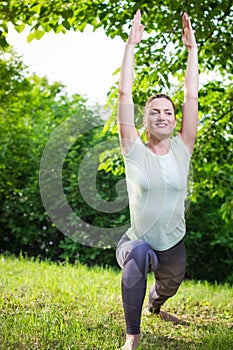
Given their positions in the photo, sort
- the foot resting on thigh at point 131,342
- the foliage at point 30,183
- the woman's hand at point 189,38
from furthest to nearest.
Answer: the foliage at point 30,183 → the woman's hand at point 189,38 → the foot resting on thigh at point 131,342

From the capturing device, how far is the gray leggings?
2.79 metres

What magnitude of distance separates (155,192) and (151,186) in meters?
0.04

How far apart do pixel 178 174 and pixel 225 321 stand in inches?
63.8

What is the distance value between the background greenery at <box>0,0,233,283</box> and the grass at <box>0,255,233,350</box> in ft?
3.56

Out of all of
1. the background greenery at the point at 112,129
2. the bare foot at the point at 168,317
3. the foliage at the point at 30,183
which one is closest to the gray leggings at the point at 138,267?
the bare foot at the point at 168,317

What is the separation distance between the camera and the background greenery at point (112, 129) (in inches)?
177

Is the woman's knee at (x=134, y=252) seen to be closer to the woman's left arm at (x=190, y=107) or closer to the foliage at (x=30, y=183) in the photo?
the woman's left arm at (x=190, y=107)

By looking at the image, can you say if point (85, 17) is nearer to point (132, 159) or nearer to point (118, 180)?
point (132, 159)

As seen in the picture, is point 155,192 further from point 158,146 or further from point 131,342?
point 131,342

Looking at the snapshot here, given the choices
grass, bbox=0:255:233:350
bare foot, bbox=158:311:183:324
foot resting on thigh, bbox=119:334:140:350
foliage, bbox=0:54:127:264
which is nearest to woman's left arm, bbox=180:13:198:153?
foot resting on thigh, bbox=119:334:140:350

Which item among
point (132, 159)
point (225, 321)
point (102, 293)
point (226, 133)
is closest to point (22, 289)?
point (102, 293)

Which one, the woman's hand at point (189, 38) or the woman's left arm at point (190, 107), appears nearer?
the woman's left arm at point (190, 107)

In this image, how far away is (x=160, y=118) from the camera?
9.68ft

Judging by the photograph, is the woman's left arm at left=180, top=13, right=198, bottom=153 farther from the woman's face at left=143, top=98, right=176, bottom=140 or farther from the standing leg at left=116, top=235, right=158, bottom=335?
the standing leg at left=116, top=235, right=158, bottom=335
